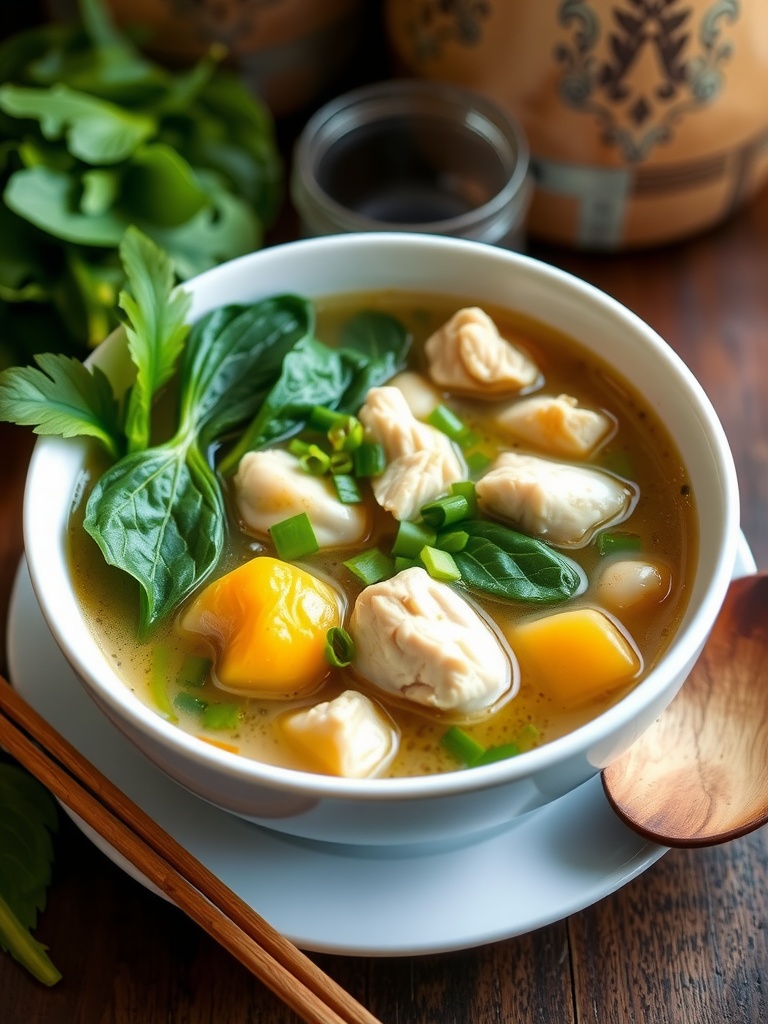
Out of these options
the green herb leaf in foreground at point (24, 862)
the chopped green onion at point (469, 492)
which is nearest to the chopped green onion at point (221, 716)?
the green herb leaf in foreground at point (24, 862)

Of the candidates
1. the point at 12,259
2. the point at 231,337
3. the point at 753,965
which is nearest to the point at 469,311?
the point at 231,337

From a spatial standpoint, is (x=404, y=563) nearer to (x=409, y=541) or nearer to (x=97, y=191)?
(x=409, y=541)

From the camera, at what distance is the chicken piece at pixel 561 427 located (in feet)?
5.83

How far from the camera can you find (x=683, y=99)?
224 centimetres

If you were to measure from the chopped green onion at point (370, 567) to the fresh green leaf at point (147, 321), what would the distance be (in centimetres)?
38

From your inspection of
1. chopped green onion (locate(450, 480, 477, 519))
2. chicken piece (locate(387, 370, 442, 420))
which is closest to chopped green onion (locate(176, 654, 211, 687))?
chopped green onion (locate(450, 480, 477, 519))

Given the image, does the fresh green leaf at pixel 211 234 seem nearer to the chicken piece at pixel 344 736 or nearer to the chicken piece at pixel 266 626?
the chicken piece at pixel 266 626

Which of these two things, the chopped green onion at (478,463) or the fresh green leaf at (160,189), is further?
the fresh green leaf at (160,189)

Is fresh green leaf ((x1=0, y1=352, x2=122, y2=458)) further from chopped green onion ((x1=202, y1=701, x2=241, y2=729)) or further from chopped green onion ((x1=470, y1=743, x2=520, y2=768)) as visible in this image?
chopped green onion ((x1=470, y1=743, x2=520, y2=768))

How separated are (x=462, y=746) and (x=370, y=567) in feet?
1.03

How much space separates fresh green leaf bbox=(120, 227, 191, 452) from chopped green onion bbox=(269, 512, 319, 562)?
0.26 m

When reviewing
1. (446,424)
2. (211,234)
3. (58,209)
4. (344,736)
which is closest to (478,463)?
(446,424)

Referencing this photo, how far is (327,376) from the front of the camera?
1844 mm

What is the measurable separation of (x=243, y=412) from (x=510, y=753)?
28.7 inches
